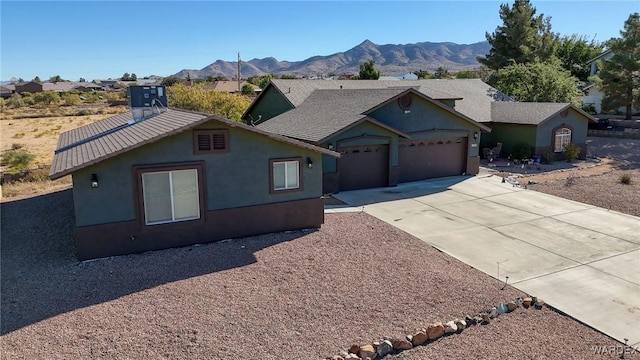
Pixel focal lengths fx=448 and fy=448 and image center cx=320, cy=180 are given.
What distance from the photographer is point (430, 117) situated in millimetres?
22578

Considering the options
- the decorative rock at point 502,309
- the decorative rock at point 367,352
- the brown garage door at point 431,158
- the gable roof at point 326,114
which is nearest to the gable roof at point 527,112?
the brown garage door at point 431,158

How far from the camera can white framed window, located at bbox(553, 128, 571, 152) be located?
2774 cm

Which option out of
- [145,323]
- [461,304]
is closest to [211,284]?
[145,323]

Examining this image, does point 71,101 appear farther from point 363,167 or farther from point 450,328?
point 450,328

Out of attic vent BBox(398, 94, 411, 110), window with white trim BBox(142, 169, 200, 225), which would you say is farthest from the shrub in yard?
window with white trim BBox(142, 169, 200, 225)

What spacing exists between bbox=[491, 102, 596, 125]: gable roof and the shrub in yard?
2.03 meters

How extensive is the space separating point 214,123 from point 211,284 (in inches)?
178

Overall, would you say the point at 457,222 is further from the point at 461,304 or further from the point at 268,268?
the point at 268,268

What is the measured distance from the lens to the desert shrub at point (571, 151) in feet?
91.2

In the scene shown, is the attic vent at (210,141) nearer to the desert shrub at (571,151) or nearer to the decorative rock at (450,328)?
the decorative rock at (450,328)

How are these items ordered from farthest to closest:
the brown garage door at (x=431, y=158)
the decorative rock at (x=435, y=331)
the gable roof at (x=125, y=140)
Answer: the brown garage door at (x=431, y=158)
the gable roof at (x=125, y=140)
the decorative rock at (x=435, y=331)

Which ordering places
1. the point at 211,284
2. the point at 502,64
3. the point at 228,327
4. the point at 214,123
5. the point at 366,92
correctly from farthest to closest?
the point at 502,64 → the point at 366,92 → the point at 214,123 → the point at 211,284 → the point at 228,327

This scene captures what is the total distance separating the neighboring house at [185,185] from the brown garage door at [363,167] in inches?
229

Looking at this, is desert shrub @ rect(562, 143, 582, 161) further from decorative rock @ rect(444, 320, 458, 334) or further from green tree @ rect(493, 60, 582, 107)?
decorative rock @ rect(444, 320, 458, 334)
